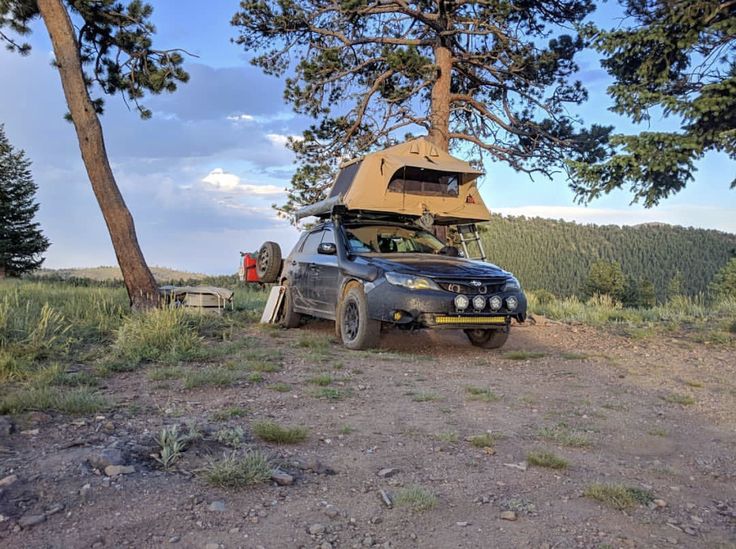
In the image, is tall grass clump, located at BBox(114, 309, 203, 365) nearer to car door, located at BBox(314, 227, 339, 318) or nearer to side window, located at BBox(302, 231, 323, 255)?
car door, located at BBox(314, 227, 339, 318)

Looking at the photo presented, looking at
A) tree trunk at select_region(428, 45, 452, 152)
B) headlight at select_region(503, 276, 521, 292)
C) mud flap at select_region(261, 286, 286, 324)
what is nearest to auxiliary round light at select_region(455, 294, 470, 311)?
headlight at select_region(503, 276, 521, 292)

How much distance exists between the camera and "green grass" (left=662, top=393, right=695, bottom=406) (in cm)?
546

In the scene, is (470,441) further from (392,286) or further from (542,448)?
(392,286)

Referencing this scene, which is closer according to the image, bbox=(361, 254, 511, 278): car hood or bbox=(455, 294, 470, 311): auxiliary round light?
bbox=(455, 294, 470, 311): auxiliary round light

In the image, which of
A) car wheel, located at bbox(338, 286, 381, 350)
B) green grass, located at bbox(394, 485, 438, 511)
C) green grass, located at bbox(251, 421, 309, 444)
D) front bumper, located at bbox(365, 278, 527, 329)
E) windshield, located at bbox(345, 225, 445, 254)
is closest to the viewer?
green grass, located at bbox(394, 485, 438, 511)

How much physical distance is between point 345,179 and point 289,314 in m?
2.91

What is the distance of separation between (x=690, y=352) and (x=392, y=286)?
14.4 ft

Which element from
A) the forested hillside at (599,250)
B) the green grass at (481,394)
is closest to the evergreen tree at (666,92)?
the green grass at (481,394)

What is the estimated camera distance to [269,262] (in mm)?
10914

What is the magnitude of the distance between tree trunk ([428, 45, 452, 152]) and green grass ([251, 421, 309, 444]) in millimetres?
12827

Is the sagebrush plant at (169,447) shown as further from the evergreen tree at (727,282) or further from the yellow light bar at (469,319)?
the evergreen tree at (727,282)

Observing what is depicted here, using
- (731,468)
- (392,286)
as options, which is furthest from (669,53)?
(731,468)

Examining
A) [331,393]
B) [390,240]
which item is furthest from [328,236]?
[331,393]

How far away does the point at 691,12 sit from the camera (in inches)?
439
